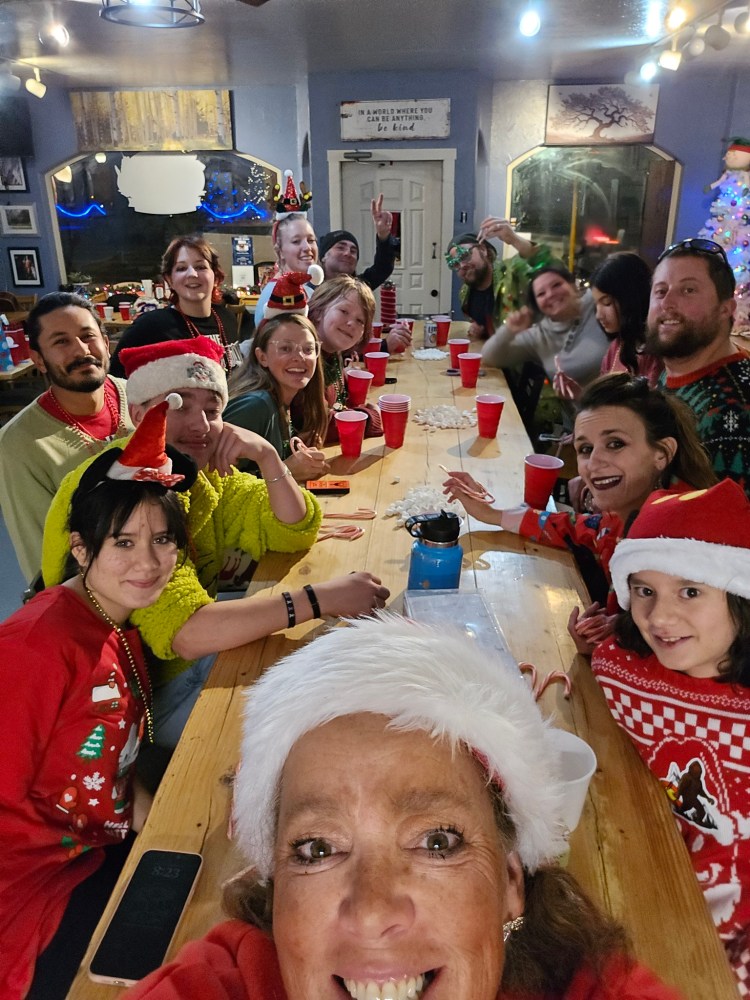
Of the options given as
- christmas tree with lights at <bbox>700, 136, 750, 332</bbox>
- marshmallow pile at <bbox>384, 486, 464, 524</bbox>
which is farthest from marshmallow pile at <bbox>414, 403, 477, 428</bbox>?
christmas tree with lights at <bbox>700, 136, 750, 332</bbox>

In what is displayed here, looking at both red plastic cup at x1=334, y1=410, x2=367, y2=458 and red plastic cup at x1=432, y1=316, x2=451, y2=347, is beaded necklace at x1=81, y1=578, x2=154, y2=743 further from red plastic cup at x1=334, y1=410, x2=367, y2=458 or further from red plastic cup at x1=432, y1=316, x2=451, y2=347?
red plastic cup at x1=432, y1=316, x2=451, y2=347

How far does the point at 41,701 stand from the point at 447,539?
966 millimetres

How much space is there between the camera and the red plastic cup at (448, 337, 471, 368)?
4.25 metres

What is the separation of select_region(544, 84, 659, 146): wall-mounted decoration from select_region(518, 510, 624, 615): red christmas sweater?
8.55m

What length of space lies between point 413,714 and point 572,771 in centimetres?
42

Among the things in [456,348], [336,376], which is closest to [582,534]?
[336,376]

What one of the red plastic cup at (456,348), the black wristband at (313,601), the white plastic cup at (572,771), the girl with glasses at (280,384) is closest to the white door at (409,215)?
the red plastic cup at (456,348)

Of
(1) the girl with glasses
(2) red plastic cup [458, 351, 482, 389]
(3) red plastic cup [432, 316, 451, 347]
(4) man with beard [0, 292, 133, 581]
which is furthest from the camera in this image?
(3) red plastic cup [432, 316, 451, 347]

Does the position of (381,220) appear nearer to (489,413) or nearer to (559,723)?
(489,413)

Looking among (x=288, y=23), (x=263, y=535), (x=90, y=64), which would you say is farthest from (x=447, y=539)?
(x=90, y=64)

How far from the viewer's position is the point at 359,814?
0.85 meters

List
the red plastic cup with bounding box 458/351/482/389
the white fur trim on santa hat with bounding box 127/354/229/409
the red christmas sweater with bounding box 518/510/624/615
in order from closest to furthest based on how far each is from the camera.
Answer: the red christmas sweater with bounding box 518/510/624/615 < the white fur trim on santa hat with bounding box 127/354/229/409 < the red plastic cup with bounding box 458/351/482/389

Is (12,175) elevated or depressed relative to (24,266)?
elevated

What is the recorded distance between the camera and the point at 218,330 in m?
3.99
